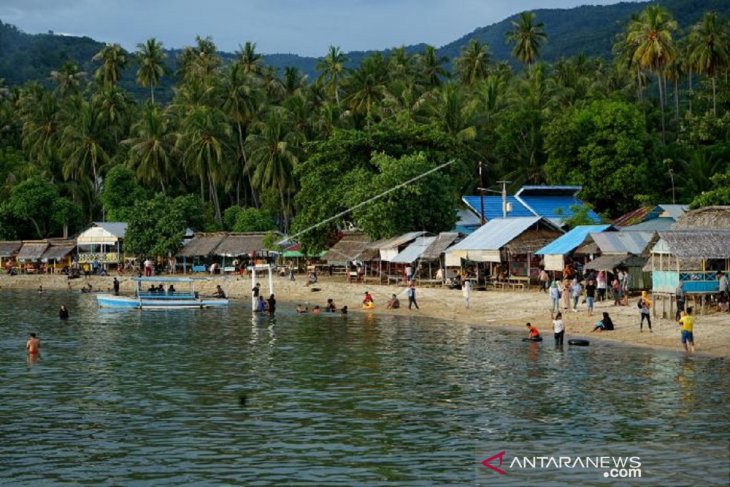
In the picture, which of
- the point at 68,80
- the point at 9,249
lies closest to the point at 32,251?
the point at 9,249

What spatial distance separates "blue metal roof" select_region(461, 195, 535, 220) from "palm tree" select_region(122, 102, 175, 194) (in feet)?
111

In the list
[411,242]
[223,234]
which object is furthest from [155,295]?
[223,234]

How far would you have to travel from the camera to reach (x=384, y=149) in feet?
234

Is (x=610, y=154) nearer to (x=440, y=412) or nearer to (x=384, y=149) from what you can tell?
(x=384, y=149)

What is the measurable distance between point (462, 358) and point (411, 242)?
28.4 metres

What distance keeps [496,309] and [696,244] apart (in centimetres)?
1257

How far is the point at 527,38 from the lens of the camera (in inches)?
4080

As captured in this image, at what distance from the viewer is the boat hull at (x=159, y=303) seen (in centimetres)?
5928

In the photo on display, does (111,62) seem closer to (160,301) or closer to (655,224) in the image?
(160,301)

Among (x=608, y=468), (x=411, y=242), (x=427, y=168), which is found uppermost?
(x=427, y=168)

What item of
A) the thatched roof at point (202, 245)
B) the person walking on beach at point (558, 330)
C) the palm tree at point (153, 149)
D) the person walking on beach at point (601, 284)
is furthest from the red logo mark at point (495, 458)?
the palm tree at point (153, 149)

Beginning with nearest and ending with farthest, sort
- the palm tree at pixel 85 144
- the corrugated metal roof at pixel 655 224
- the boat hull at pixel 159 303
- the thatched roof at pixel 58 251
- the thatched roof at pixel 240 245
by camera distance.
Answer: the corrugated metal roof at pixel 655 224
the boat hull at pixel 159 303
the thatched roof at pixel 240 245
the thatched roof at pixel 58 251
the palm tree at pixel 85 144

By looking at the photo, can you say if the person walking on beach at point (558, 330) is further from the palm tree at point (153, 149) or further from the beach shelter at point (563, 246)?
the palm tree at point (153, 149)

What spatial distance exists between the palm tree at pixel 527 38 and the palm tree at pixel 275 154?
2898cm
